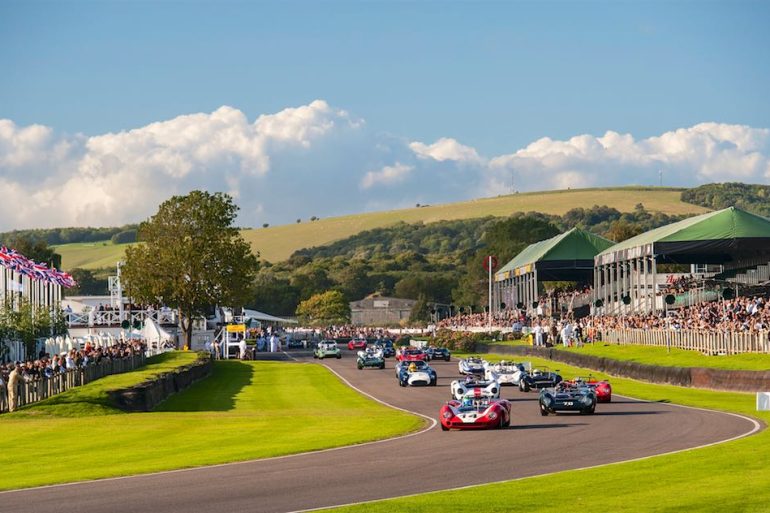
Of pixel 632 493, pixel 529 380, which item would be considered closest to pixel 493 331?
pixel 529 380

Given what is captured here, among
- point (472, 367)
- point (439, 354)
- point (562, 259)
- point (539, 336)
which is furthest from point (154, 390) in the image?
point (562, 259)

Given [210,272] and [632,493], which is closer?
[632,493]

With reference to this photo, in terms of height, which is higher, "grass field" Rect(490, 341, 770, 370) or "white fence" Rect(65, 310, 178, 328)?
"white fence" Rect(65, 310, 178, 328)

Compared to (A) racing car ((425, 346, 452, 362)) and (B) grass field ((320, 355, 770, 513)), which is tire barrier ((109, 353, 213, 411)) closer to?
(A) racing car ((425, 346, 452, 362))

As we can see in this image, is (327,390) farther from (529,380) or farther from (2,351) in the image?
(2,351)

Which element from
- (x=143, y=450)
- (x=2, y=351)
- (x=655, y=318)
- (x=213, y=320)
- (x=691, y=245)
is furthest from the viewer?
(x=213, y=320)

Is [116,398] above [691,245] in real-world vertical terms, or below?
below

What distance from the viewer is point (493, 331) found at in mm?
114188

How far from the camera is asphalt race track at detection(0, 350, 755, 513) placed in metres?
20.8

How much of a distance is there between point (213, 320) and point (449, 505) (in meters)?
112

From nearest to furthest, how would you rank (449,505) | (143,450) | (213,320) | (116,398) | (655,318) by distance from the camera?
(449,505)
(143,450)
(116,398)
(655,318)
(213,320)

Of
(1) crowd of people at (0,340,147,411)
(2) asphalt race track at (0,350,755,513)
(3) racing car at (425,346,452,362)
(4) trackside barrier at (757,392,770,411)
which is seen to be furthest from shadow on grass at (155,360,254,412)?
(4) trackside barrier at (757,392,770,411)

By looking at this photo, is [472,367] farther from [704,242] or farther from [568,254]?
[568,254]

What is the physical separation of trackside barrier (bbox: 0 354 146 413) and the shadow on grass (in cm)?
349
